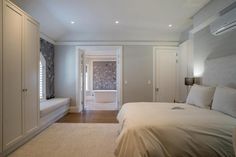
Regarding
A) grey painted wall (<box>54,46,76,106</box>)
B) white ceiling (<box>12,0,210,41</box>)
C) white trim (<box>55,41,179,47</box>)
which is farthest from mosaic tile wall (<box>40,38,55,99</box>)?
white trim (<box>55,41,179,47</box>)

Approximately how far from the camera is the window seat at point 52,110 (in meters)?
4.62

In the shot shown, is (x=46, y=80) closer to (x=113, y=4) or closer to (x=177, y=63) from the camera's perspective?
(x=113, y=4)

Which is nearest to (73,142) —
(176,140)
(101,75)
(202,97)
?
(176,140)

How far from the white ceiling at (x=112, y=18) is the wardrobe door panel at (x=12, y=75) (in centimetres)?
86

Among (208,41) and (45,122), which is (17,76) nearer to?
(45,122)

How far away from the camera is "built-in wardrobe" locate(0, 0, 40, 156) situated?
2.86 m

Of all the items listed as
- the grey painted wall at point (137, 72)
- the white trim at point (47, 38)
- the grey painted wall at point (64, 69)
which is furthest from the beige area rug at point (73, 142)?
the white trim at point (47, 38)

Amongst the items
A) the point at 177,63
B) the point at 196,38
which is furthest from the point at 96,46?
the point at 196,38

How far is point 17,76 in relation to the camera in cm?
326

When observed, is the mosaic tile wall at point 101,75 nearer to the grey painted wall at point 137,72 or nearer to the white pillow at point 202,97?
the grey painted wall at point 137,72

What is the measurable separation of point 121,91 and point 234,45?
420 centimetres

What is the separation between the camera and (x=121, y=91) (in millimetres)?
6930

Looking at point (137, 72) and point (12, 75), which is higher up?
point (137, 72)

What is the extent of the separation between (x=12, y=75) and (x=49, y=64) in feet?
11.4
